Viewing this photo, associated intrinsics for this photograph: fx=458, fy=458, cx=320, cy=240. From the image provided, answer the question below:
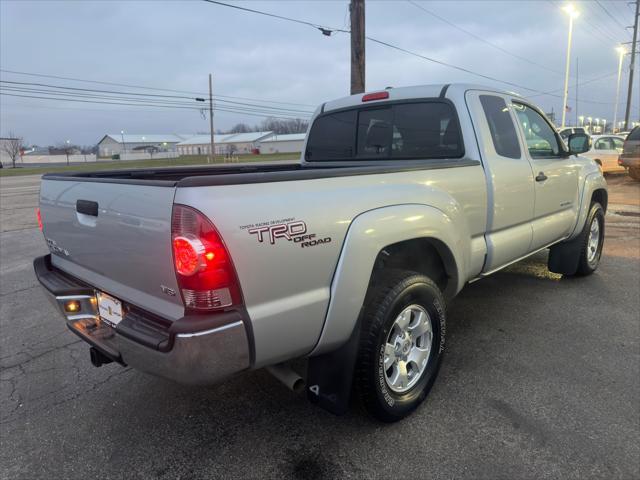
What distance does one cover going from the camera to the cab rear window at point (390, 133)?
11.7ft

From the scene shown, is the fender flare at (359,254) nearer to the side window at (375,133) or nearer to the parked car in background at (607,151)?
the side window at (375,133)

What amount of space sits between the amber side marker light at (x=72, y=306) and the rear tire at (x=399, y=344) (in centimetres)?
162

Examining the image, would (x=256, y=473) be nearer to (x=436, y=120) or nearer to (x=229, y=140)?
(x=436, y=120)

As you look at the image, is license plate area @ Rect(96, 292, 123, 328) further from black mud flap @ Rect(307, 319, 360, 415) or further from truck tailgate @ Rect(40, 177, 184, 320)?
black mud flap @ Rect(307, 319, 360, 415)

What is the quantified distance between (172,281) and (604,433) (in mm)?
2491

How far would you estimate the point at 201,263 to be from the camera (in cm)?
184

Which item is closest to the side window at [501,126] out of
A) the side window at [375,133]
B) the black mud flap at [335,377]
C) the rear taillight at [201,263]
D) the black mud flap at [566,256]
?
the side window at [375,133]

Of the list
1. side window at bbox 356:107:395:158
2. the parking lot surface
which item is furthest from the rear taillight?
side window at bbox 356:107:395:158

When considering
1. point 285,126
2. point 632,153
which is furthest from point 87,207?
point 285,126

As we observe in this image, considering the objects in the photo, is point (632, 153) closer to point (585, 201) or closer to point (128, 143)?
point (585, 201)

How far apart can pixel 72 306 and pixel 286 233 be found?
1472 millimetres

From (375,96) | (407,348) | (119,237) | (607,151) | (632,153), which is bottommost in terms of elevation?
(407,348)

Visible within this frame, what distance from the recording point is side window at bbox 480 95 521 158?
3637 millimetres

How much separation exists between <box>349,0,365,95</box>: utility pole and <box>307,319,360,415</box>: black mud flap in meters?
9.38
